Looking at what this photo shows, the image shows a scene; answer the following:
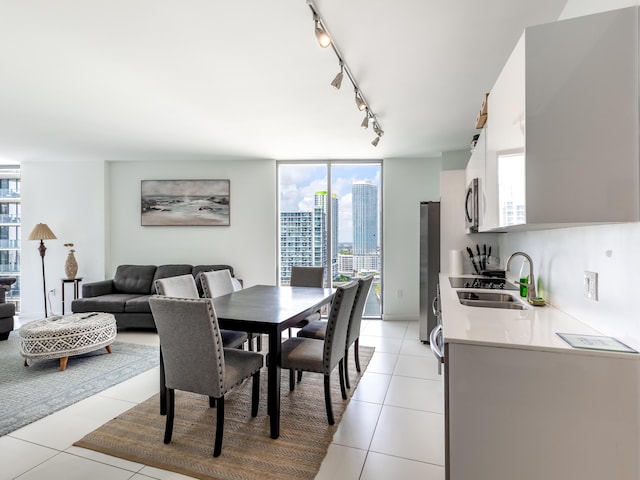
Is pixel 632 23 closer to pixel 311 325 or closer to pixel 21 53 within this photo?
pixel 311 325

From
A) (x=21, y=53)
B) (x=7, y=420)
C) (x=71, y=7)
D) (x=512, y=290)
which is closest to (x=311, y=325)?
(x=512, y=290)

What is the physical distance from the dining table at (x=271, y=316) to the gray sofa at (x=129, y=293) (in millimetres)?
2167

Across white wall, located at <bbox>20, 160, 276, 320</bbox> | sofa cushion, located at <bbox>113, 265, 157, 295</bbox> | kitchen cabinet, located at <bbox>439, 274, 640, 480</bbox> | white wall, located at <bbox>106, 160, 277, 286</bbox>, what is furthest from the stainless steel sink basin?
sofa cushion, located at <bbox>113, 265, 157, 295</bbox>

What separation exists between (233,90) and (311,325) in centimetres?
221

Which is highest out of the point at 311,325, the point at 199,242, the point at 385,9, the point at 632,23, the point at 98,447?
the point at 385,9

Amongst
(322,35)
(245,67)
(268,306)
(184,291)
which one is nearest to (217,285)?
(184,291)

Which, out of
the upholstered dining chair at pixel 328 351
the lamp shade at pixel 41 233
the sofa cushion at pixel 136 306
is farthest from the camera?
the lamp shade at pixel 41 233

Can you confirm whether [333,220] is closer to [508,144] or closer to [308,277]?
[308,277]

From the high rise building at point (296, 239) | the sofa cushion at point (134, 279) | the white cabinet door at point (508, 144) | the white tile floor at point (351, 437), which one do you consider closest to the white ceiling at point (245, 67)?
the white cabinet door at point (508, 144)

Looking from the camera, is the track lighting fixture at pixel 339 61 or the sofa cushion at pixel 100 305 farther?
the sofa cushion at pixel 100 305

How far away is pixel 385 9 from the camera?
1.83 meters

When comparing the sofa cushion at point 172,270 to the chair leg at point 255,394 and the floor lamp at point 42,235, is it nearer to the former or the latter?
the floor lamp at point 42,235

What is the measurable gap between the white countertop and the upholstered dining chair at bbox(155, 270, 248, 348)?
1821 mm

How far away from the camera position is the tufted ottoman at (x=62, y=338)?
126 inches
